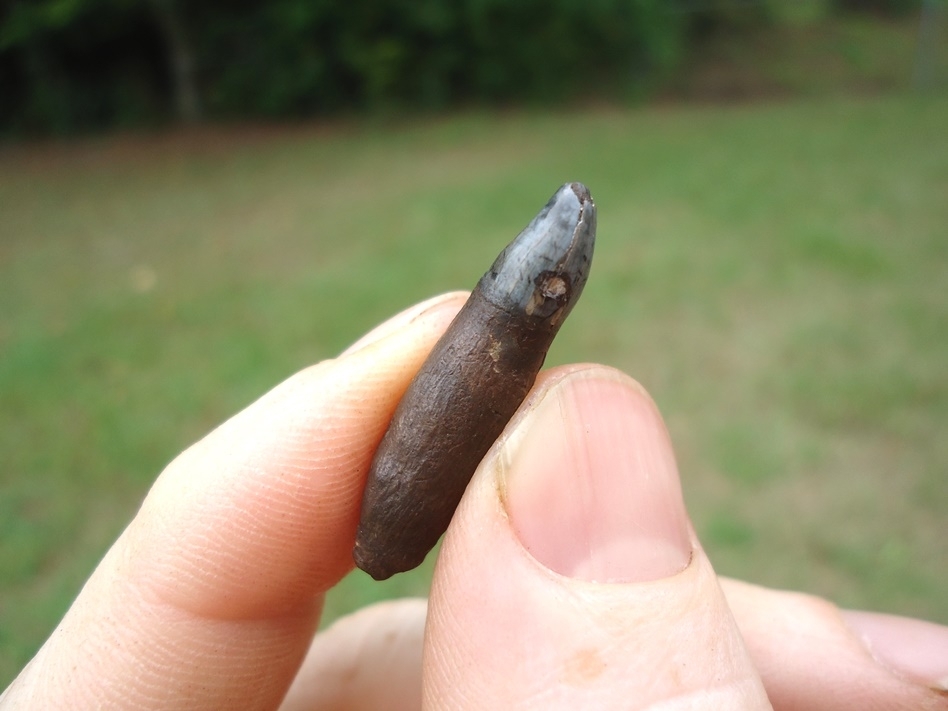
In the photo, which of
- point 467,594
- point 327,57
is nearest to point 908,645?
point 467,594

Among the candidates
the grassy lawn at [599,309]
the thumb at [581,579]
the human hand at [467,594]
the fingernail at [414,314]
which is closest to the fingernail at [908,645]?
the human hand at [467,594]

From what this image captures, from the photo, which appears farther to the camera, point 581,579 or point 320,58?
point 320,58

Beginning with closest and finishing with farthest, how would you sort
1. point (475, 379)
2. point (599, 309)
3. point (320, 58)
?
point (475, 379) → point (599, 309) → point (320, 58)

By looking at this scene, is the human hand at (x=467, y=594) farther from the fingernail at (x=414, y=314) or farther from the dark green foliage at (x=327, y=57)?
the dark green foliage at (x=327, y=57)

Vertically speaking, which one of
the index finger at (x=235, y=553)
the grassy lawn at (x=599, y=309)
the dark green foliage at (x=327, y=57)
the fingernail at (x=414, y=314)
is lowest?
the grassy lawn at (x=599, y=309)

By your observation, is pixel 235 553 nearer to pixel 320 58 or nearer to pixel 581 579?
pixel 581 579

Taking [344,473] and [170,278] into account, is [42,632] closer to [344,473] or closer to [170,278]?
[344,473]
